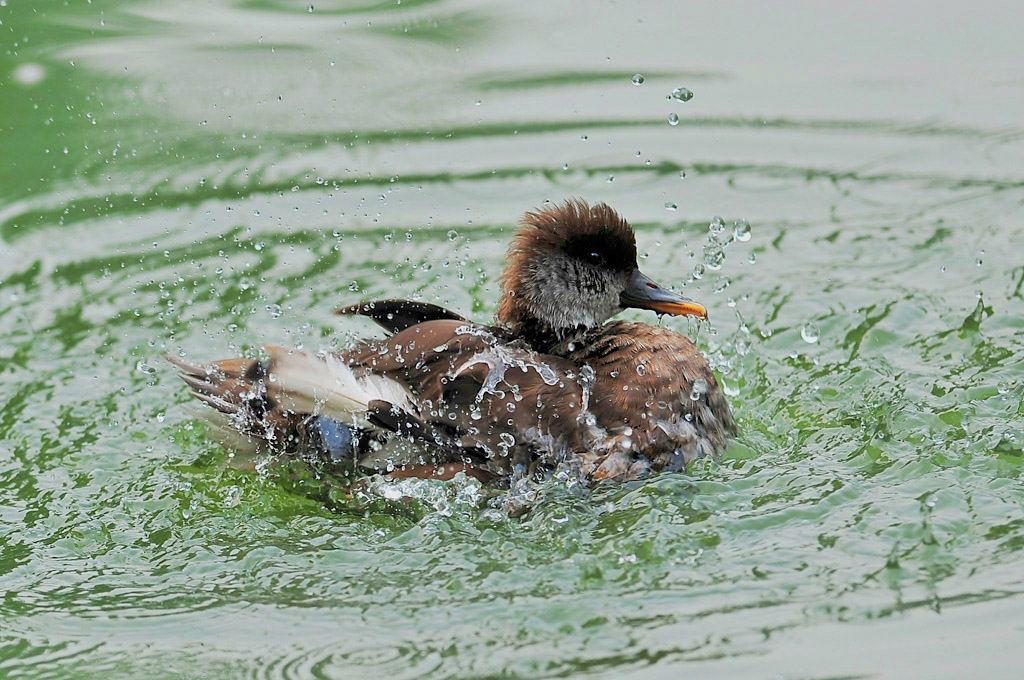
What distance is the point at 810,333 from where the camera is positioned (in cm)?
697

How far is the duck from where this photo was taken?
5.60m

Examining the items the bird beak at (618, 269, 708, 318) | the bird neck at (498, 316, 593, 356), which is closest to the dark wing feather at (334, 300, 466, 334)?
the bird neck at (498, 316, 593, 356)

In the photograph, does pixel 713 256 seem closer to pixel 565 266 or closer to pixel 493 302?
pixel 493 302

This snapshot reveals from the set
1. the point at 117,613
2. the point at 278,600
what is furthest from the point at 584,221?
the point at 117,613

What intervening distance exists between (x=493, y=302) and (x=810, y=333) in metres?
1.76

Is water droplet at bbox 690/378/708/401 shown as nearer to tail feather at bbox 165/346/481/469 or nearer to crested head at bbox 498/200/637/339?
crested head at bbox 498/200/637/339

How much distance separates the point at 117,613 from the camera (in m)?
5.01

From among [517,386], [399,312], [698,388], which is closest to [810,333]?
[698,388]

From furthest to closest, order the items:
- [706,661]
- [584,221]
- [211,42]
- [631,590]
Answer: [211,42] < [584,221] < [631,590] < [706,661]

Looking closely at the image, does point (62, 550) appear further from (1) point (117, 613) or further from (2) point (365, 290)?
(2) point (365, 290)

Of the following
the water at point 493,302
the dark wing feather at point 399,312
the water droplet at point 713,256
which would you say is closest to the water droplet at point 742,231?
the water at point 493,302

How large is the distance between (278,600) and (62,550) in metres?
1.07

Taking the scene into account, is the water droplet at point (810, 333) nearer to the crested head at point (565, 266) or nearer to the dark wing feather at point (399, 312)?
the crested head at point (565, 266)

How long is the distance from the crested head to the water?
918 mm
